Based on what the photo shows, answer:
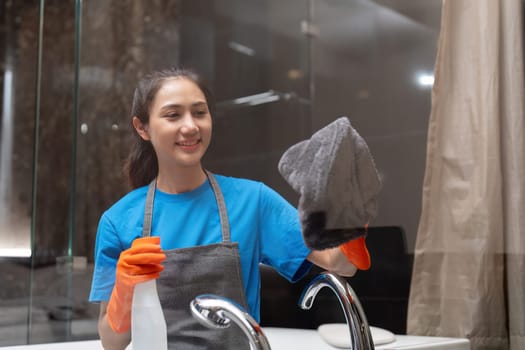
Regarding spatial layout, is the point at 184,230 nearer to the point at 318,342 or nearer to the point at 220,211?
the point at 220,211

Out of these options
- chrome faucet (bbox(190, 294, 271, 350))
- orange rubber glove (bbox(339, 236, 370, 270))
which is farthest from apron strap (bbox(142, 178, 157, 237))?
orange rubber glove (bbox(339, 236, 370, 270))

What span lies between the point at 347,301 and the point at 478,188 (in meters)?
0.49

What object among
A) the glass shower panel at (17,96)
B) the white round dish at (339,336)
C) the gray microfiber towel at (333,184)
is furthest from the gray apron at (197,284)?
the glass shower panel at (17,96)

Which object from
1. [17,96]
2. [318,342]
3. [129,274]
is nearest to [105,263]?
[129,274]

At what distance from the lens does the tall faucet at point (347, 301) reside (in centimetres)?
82

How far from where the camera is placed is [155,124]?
0.86 m

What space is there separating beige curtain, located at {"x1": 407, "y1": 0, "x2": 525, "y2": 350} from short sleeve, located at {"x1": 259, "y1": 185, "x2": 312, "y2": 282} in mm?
412

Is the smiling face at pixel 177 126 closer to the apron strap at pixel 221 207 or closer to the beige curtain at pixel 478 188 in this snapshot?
the apron strap at pixel 221 207

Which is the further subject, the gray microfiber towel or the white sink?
the white sink

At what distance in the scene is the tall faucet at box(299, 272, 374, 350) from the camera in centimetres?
82

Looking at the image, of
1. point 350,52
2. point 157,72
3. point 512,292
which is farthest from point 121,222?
point 350,52

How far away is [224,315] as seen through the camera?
72 centimetres

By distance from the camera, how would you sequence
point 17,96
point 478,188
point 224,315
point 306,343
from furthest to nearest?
point 17,96, point 478,188, point 306,343, point 224,315

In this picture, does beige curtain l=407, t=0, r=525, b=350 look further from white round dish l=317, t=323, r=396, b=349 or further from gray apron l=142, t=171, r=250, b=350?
gray apron l=142, t=171, r=250, b=350
